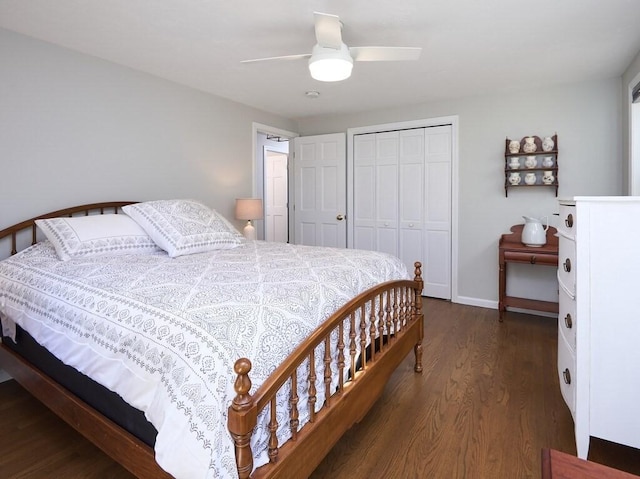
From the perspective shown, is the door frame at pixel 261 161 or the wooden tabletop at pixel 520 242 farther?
the door frame at pixel 261 161

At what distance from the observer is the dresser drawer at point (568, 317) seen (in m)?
1.65

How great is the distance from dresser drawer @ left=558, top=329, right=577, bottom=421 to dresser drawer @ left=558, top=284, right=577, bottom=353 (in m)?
0.04

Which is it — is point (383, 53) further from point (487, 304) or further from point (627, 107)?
point (487, 304)

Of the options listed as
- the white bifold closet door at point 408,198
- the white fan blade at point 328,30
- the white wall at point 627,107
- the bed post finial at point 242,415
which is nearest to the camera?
the bed post finial at point 242,415

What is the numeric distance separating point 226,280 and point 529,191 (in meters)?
3.31

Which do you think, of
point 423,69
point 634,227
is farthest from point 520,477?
point 423,69

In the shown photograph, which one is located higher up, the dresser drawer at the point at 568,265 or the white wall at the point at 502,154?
the white wall at the point at 502,154

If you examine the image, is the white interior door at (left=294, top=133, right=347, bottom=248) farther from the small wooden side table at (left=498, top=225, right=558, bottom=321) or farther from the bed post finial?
the bed post finial

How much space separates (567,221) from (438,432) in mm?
1219

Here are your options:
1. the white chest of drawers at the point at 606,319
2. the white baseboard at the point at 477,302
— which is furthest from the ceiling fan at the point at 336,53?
the white baseboard at the point at 477,302

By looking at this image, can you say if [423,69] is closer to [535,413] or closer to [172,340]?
[535,413]

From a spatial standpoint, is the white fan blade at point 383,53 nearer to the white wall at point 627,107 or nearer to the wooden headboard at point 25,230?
the white wall at point 627,107

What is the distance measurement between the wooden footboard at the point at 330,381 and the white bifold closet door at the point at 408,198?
2043 mm

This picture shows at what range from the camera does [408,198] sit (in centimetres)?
437
